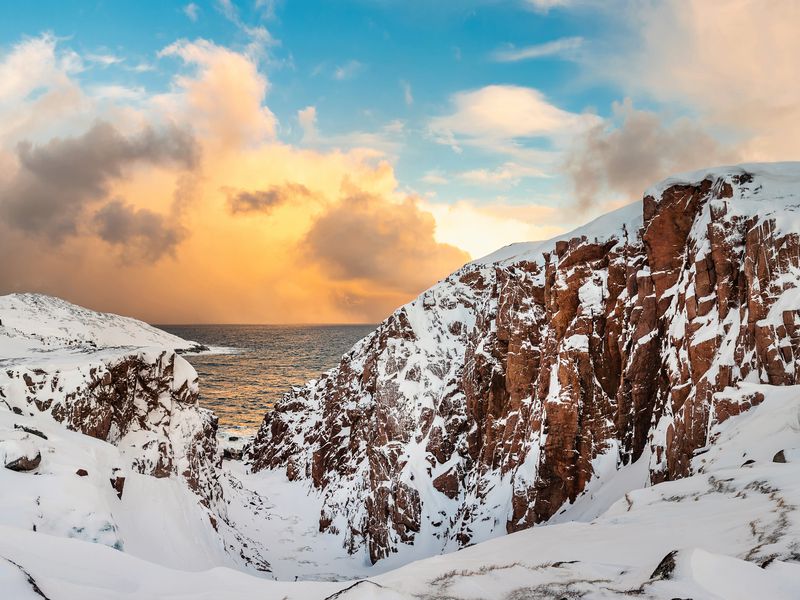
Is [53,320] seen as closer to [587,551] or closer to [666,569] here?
[587,551]

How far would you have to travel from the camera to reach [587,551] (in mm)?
12328

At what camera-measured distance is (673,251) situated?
3534cm

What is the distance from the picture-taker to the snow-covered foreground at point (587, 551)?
8.68 metres

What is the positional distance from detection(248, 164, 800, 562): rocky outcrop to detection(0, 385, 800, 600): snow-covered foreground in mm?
7094

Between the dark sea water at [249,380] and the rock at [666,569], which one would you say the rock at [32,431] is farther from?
the dark sea water at [249,380]

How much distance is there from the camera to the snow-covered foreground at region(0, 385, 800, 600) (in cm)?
868

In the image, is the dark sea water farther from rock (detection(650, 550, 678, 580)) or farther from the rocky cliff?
rock (detection(650, 550, 678, 580))

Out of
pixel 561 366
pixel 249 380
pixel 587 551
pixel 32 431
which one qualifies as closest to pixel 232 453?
pixel 32 431

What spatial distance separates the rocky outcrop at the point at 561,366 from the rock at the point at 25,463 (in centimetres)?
3322

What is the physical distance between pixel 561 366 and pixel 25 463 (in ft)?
121

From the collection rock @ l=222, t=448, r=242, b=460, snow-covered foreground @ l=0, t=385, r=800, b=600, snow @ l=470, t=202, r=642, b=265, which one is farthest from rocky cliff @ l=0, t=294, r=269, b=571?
snow @ l=470, t=202, r=642, b=265

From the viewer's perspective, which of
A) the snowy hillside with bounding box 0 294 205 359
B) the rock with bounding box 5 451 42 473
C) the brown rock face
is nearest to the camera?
the rock with bounding box 5 451 42 473

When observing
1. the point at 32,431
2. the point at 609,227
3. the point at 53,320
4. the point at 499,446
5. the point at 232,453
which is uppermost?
the point at 53,320

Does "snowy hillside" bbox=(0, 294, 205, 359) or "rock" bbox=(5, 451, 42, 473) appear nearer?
"rock" bbox=(5, 451, 42, 473)
